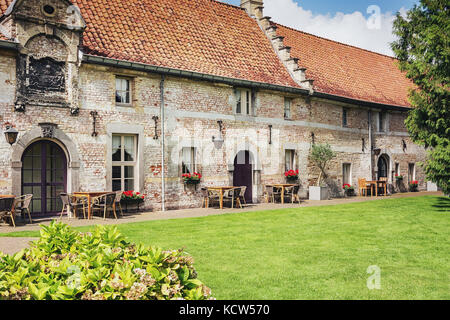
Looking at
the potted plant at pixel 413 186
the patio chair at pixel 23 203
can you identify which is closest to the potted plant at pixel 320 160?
the potted plant at pixel 413 186

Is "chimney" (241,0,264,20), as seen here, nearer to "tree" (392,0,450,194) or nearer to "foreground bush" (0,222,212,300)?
"tree" (392,0,450,194)

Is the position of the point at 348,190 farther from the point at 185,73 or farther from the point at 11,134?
the point at 11,134

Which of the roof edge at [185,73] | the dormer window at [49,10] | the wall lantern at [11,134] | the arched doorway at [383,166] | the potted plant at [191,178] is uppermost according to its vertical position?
the dormer window at [49,10]

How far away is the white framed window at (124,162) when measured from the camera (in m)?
14.1

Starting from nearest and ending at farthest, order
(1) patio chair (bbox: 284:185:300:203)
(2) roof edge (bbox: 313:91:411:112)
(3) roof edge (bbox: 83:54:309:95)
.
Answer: (3) roof edge (bbox: 83:54:309:95)
(1) patio chair (bbox: 284:185:300:203)
(2) roof edge (bbox: 313:91:411:112)

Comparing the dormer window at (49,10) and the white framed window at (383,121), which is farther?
the white framed window at (383,121)

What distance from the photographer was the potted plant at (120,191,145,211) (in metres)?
13.9

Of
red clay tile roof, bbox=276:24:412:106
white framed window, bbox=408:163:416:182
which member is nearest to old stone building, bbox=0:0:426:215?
red clay tile roof, bbox=276:24:412:106

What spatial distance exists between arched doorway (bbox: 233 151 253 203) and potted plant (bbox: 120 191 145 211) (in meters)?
4.52

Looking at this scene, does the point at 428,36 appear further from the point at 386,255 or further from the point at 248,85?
the point at 386,255

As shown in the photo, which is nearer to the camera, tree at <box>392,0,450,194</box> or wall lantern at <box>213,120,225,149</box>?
tree at <box>392,0,450,194</box>

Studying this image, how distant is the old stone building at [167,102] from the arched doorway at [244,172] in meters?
0.05

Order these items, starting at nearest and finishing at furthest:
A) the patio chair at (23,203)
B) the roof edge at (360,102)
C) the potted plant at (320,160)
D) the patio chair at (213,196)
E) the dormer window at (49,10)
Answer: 1. the patio chair at (23,203)
2. the dormer window at (49,10)
3. the patio chair at (213,196)
4. the potted plant at (320,160)
5. the roof edge at (360,102)

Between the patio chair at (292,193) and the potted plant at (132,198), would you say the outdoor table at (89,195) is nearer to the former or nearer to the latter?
the potted plant at (132,198)
